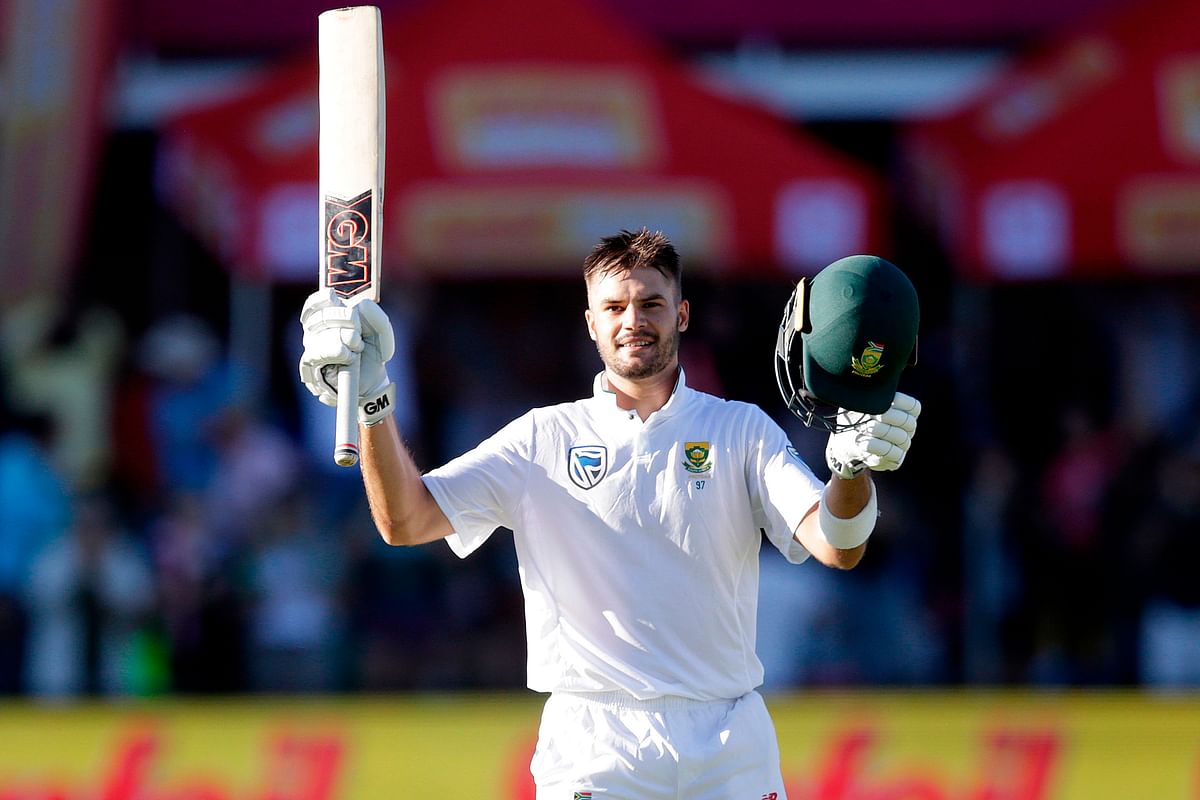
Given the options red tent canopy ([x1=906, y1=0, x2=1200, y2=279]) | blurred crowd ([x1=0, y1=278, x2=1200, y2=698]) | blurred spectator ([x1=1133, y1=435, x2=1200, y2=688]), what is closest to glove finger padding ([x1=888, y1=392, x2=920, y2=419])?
red tent canopy ([x1=906, y1=0, x2=1200, y2=279])

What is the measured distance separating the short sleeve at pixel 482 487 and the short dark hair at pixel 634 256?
448 millimetres

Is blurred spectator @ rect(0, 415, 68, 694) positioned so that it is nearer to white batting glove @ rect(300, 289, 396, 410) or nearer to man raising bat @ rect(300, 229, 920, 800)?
man raising bat @ rect(300, 229, 920, 800)

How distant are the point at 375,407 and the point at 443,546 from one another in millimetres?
4716

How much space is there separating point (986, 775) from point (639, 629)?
10.4 ft

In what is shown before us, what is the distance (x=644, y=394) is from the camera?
13.7 ft

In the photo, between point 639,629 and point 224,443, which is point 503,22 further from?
point 639,629

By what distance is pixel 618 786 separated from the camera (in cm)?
389

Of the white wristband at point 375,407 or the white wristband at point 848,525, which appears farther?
the white wristband at point 375,407

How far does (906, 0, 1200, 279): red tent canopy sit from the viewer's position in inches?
315

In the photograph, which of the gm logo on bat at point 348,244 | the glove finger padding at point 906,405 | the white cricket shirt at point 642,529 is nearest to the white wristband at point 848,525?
the white cricket shirt at point 642,529

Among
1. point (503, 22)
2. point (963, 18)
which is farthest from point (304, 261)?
point (963, 18)

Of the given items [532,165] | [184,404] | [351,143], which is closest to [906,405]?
[351,143]

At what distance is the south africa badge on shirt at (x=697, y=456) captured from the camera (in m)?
4.08

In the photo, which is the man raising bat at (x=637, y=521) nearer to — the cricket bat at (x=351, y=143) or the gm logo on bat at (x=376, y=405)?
the gm logo on bat at (x=376, y=405)
